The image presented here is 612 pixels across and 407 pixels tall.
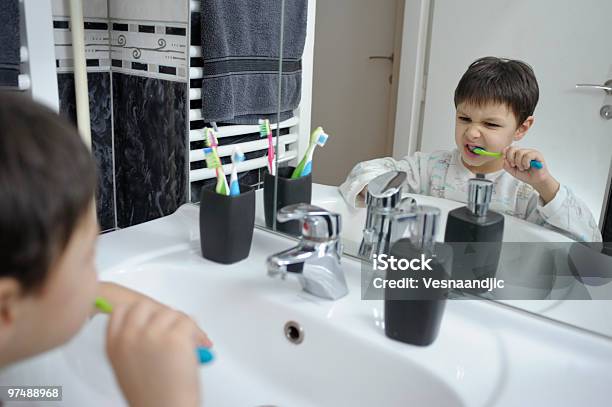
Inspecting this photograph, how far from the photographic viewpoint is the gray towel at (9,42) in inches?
41.3

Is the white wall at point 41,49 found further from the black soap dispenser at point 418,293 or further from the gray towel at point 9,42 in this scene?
the black soap dispenser at point 418,293

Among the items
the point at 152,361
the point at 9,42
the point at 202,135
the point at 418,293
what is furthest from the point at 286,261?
the point at 9,42

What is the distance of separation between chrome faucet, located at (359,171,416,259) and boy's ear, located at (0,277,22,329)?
1.79 feet

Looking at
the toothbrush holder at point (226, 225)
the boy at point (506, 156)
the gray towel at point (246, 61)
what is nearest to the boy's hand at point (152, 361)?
the toothbrush holder at point (226, 225)

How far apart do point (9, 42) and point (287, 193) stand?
595 millimetres

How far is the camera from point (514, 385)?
0.69 m

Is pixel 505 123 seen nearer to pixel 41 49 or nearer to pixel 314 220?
pixel 314 220

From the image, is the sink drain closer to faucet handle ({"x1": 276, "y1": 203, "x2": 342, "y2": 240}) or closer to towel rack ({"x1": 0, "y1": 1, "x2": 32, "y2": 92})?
faucet handle ({"x1": 276, "y1": 203, "x2": 342, "y2": 240})

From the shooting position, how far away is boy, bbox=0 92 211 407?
395mm

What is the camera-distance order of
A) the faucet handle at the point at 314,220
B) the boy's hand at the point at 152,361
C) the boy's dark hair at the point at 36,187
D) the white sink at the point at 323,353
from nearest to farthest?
the boy's dark hair at the point at 36,187 → the boy's hand at the point at 152,361 → the white sink at the point at 323,353 → the faucet handle at the point at 314,220

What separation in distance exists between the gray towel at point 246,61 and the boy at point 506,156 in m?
0.35

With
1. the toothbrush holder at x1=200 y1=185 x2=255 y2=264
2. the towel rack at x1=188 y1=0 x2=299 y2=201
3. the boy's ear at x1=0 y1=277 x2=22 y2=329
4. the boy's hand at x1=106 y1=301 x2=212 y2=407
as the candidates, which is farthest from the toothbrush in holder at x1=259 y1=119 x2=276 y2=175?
the boy's ear at x1=0 y1=277 x2=22 y2=329

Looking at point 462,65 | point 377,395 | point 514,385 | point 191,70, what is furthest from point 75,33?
point 514,385

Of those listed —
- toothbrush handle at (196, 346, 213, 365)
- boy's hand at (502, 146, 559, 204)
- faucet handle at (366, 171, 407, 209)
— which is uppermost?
boy's hand at (502, 146, 559, 204)
